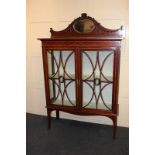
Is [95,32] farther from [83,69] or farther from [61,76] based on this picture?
[61,76]

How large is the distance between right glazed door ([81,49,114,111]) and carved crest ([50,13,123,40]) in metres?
0.29

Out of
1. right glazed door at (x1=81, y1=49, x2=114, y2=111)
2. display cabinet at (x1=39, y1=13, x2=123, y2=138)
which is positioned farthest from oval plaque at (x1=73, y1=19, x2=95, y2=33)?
right glazed door at (x1=81, y1=49, x2=114, y2=111)

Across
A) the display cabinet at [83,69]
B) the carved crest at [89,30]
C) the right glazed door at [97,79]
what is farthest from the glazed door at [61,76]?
the carved crest at [89,30]

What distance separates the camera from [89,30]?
2.85 m

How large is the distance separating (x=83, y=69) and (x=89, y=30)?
55 centimetres

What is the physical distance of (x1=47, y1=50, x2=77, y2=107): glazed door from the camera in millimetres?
2809

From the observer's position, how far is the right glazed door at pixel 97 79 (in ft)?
8.73

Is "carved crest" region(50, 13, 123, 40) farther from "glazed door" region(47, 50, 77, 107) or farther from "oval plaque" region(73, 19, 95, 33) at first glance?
"glazed door" region(47, 50, 77, 107)

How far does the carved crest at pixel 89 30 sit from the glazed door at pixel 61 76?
32 centimetres

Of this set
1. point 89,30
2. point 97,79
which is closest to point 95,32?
point 89,30
